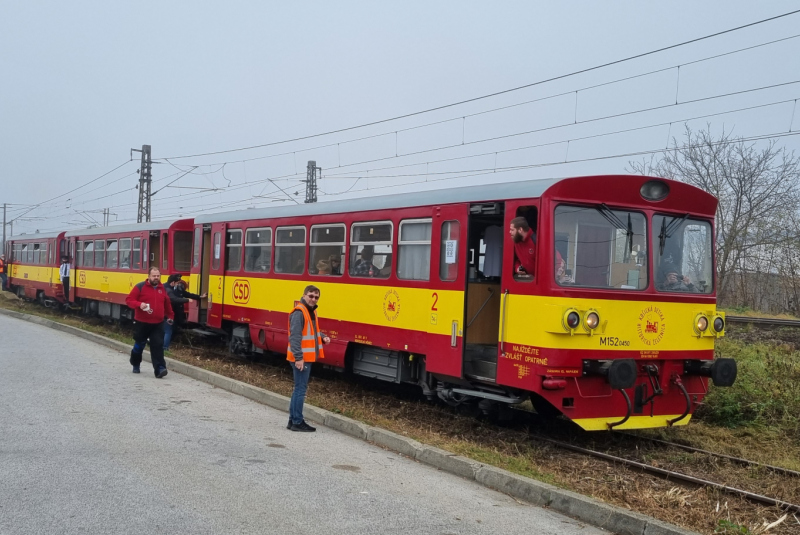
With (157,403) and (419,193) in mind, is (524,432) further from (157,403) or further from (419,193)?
(157,403)

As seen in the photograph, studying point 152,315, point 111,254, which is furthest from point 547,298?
point 111,254

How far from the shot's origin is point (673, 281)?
9.02 metres

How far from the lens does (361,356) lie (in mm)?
11594

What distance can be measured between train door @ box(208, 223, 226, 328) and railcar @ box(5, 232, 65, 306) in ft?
44.8

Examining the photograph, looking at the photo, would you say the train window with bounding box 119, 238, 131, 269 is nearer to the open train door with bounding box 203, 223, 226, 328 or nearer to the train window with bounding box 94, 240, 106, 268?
the train window with bounding box 94, 240, 106, 268

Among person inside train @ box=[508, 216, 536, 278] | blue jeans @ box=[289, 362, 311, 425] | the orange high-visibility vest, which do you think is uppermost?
person inside train @ box=[508, 216, 536, 278]

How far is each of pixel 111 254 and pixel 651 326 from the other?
17951mm

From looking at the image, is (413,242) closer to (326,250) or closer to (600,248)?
(326,250)

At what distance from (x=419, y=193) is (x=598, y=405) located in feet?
12.0

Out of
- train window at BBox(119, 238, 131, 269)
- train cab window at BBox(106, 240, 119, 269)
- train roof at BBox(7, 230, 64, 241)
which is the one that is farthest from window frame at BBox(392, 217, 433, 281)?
train roof at BBox(7, 230, 64, 241)

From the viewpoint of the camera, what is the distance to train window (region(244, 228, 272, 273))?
45.6ft

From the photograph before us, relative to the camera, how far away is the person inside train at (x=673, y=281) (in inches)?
351

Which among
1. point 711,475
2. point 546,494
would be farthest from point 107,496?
point 711,475

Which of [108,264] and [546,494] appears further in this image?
[108,264]
